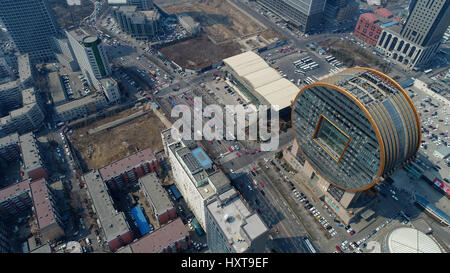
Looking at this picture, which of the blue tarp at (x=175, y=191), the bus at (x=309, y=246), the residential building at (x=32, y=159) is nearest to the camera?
the bus at (x=309, y=246)

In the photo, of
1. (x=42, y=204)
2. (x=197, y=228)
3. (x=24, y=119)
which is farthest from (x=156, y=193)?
(x=24, y=119)

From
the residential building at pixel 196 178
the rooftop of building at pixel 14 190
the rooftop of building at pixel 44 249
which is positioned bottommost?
the rooftop of building at pixel 44 249

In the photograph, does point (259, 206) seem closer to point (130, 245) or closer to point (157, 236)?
point (157, 236)

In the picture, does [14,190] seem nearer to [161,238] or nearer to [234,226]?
[161,238]

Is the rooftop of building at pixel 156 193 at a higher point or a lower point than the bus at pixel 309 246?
higher

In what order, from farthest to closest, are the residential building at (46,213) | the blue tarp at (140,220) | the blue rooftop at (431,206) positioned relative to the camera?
the blue rooftop at (431,206) → the blue tarp at (140,220) → the residential building at (46,213)

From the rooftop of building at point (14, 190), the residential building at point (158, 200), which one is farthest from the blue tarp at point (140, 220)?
the rooftop of building at point (14, 190)

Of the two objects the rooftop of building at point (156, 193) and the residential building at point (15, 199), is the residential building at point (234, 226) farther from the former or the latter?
the residential building at point (15, 199)
